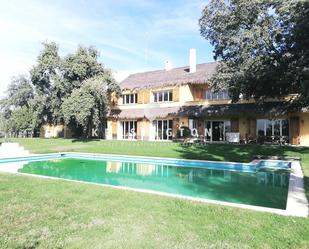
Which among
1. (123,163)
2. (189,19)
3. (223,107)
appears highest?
(189,19)

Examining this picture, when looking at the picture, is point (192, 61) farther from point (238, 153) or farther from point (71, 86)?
point (238, 153)

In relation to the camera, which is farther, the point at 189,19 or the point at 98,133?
the point at 98,133

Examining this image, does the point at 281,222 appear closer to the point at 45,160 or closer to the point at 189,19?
the point at 45,160

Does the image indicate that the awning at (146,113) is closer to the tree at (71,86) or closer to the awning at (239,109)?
→ the awning at (239,109)

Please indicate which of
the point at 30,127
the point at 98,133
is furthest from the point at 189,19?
the point at 30,127

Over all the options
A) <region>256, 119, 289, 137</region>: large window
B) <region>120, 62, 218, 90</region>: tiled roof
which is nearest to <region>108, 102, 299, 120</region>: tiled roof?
<region>256, 119, 289, 137</region>: large window

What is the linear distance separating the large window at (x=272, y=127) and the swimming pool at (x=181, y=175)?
423 inches

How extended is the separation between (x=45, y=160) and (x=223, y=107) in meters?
17.8

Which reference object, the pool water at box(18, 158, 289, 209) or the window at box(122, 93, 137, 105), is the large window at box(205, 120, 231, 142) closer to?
the window at box(122, 93, 137, 105)

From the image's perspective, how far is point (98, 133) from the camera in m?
42.2

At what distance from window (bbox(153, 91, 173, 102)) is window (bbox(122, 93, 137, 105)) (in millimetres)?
3083

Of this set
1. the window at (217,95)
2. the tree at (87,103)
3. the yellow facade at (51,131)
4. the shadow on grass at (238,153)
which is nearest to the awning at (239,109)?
the window at (217,95)

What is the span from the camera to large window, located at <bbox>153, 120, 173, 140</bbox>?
35.3m

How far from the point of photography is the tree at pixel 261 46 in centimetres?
1972
